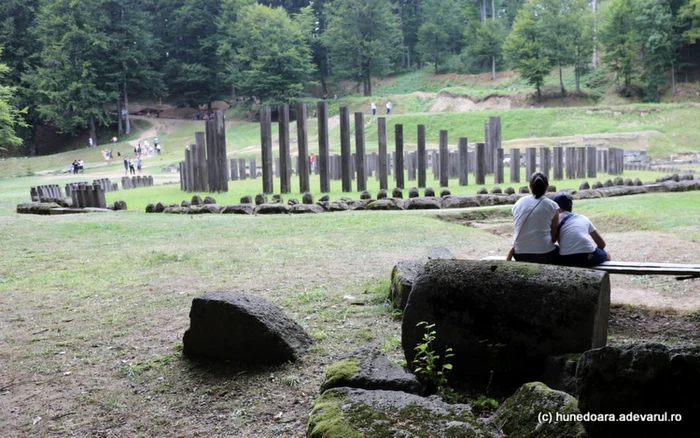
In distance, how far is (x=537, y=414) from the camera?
135 inches

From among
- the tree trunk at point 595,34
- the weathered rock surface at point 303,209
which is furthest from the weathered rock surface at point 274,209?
the tree trunk at point 595,34

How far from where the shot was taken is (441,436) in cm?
320

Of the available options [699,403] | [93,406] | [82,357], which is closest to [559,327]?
[699,403]

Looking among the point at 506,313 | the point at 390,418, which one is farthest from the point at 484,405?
the point at 390,418

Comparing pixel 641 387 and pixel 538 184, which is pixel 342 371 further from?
pixel 538 184

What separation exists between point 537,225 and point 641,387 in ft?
11.8

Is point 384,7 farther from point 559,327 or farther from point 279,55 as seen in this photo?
point 559,327

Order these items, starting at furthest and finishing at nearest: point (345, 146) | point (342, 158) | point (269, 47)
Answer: point (269, 47) < point (342, 158) < point (345, 146)

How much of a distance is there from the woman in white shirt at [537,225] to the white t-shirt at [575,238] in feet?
0.28

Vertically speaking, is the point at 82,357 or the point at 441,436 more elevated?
the point at 441,436

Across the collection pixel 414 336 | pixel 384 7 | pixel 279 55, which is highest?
pixel 384 7

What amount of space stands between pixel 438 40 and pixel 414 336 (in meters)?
81.0

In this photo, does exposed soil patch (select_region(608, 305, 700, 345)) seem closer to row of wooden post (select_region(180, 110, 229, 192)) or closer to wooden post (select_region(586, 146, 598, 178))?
row of wooden post (select_region(180, 110, 229, 192))

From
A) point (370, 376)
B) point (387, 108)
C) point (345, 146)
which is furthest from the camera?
point (387, 108)
